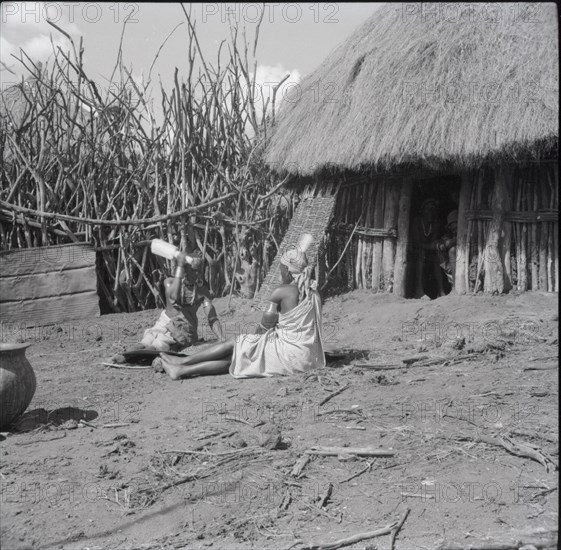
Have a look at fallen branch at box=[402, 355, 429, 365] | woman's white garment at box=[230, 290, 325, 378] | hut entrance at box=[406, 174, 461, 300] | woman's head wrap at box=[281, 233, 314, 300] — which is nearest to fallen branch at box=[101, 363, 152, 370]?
woman's white garment at box=[230, 290, 325, 378]

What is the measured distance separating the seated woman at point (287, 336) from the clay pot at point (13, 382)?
5.20 ft

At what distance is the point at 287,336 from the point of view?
5941mm

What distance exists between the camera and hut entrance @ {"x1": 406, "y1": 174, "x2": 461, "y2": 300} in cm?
933

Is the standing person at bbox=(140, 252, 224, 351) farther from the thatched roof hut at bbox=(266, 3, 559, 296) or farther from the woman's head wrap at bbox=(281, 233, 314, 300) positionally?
the thatched roof hut at bbox=(266, 3, 559, 296)

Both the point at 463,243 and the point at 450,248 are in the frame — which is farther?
the point at 450,248

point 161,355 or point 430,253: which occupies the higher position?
point 430,253

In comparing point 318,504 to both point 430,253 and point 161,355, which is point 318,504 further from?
point 430,253

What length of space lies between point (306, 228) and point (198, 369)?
3.59 metres

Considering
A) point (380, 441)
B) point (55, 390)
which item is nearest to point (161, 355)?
point (55, 390)

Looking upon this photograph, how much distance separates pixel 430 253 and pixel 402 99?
2402 mm

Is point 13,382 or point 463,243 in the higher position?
point 463,243

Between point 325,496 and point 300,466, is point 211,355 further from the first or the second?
point 325,496

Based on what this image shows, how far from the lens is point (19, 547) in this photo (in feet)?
10.8

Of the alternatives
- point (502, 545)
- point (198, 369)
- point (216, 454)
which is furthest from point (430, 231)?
point (502, 545)
